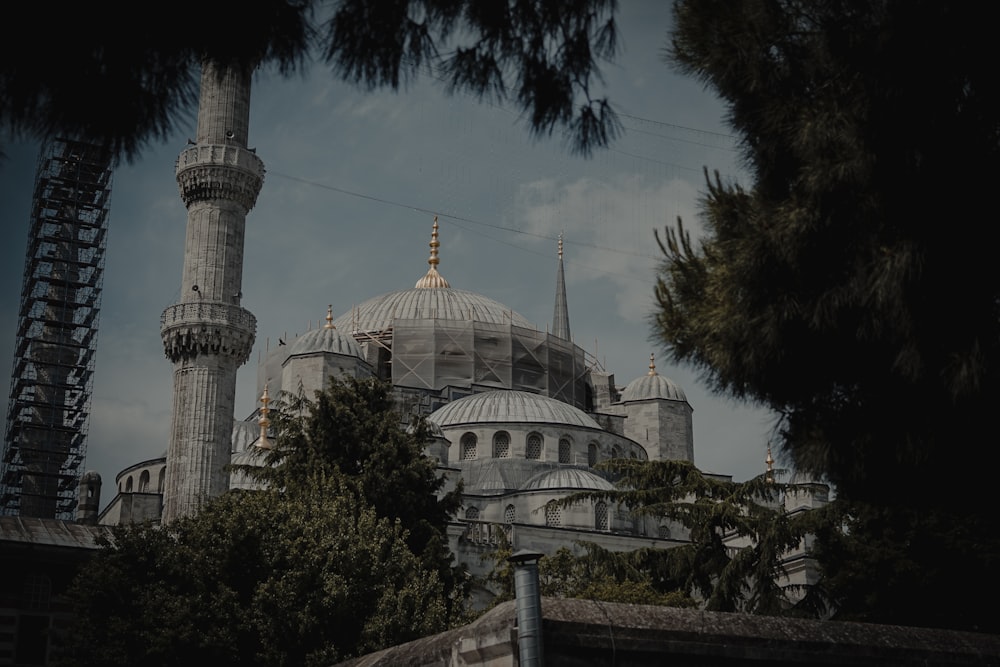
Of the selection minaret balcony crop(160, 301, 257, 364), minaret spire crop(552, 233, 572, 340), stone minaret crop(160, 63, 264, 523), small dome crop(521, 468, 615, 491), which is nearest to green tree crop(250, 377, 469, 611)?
stone minaret crop(160, 63, 264, 523)

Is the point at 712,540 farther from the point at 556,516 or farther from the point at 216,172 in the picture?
the point at 556,516

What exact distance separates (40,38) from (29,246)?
156 ft

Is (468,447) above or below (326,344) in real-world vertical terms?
below

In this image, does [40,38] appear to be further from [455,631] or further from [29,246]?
[29,246]

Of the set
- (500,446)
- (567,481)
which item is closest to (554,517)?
(567,481)

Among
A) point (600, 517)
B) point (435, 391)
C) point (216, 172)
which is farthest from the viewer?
point (435, 391)

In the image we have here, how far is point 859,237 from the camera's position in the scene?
26.2 ft

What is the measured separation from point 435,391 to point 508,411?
14.3 feet

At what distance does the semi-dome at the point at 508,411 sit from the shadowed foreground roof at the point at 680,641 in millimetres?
33175

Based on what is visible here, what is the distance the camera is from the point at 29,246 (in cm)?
5069

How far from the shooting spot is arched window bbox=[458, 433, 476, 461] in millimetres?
43344

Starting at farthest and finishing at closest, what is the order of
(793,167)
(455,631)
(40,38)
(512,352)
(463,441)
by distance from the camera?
(512,352)
(463,441)
(455,631)
(793,167)
(40,38)

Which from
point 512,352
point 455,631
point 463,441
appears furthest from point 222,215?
point 455,631

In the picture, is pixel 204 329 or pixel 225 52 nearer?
pixel 225 52
